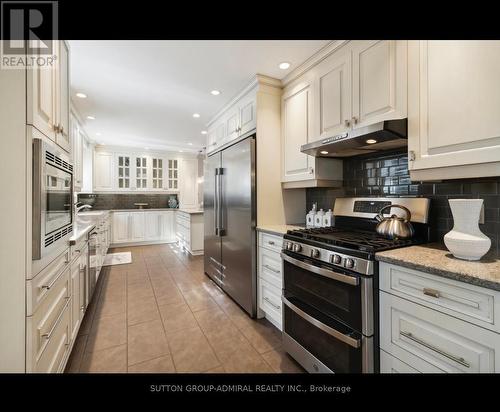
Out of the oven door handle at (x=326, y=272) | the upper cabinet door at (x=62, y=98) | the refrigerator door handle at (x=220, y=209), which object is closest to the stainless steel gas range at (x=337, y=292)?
the oven door handle at (x=326, y=272)

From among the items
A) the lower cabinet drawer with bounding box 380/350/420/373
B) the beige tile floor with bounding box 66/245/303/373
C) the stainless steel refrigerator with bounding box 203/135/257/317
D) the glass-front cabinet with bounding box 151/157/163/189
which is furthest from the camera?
the glass-front cabinet with bounding box 151/157/163/189

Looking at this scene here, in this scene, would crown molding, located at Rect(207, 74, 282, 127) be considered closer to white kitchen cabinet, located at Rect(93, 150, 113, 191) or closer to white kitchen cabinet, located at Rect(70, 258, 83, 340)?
white kitchen cabinet, located at Rect(70, 258, 83, 340)

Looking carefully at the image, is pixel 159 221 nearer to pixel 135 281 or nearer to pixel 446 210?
pixel 135 281

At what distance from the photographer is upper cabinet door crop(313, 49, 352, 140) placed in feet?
5.76

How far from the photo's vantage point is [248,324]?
7.30ft

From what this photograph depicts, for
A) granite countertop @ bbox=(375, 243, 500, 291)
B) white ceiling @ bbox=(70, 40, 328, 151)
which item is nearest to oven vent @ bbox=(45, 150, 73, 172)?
white ceiling @ bbox=(70, 40, 328, 151)

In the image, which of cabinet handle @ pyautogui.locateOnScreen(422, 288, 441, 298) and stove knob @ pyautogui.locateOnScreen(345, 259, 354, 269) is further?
stove knob @ pyautogui.locateOnScreen(345, 259, 354, 269)

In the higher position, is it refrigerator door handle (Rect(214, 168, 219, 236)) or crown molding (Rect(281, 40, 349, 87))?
crown molding (Rect(281, 40, 349, 87))

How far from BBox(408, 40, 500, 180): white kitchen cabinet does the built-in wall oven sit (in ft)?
2.50

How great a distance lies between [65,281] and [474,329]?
2.21m

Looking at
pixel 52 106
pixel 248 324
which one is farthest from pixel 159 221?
pixel 52 106

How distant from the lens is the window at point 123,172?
5.82 metres

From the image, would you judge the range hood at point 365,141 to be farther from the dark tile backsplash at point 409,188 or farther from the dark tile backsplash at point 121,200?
the dark tile backsplash at point 121,200
